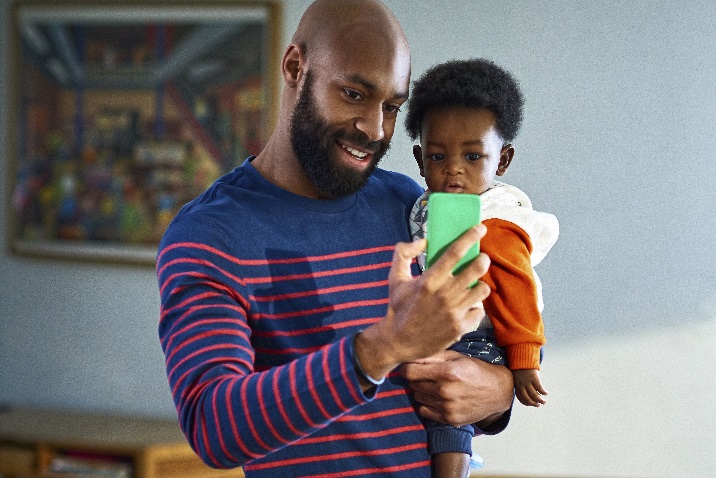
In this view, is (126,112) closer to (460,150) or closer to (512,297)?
(460,150)

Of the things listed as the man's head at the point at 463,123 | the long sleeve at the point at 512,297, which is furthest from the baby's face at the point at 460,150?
the long sleeve at the point at 512,297

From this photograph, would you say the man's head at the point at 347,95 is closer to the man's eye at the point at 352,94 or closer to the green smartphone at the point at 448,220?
the man's eye at the point at 352,94

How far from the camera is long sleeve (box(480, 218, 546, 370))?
1403 mm

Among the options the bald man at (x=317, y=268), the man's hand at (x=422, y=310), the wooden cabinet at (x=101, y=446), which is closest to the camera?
the man's hand at (x=422, y=310)

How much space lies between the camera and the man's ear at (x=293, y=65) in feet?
4.84

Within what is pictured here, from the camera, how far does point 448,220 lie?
1.03 m

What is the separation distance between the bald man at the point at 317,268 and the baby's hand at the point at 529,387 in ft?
0.08

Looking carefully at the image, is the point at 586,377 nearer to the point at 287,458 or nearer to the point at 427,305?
the point at 287,458

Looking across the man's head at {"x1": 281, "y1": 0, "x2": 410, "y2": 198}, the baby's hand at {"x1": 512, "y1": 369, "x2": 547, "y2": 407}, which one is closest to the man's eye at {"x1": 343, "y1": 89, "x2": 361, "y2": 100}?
the man's head at {"x1": 281, "y1": 0, "x2": 410, "y2": 198}

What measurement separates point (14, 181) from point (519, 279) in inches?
127

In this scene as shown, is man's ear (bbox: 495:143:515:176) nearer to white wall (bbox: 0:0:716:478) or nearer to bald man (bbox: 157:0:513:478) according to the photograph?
bald man (bbox: 157:0:513:478)

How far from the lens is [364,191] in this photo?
59.5 inches

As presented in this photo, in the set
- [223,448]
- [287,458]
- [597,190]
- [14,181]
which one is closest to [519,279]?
[287,458]

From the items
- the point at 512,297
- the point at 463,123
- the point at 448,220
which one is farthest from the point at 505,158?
the point at 448,220
